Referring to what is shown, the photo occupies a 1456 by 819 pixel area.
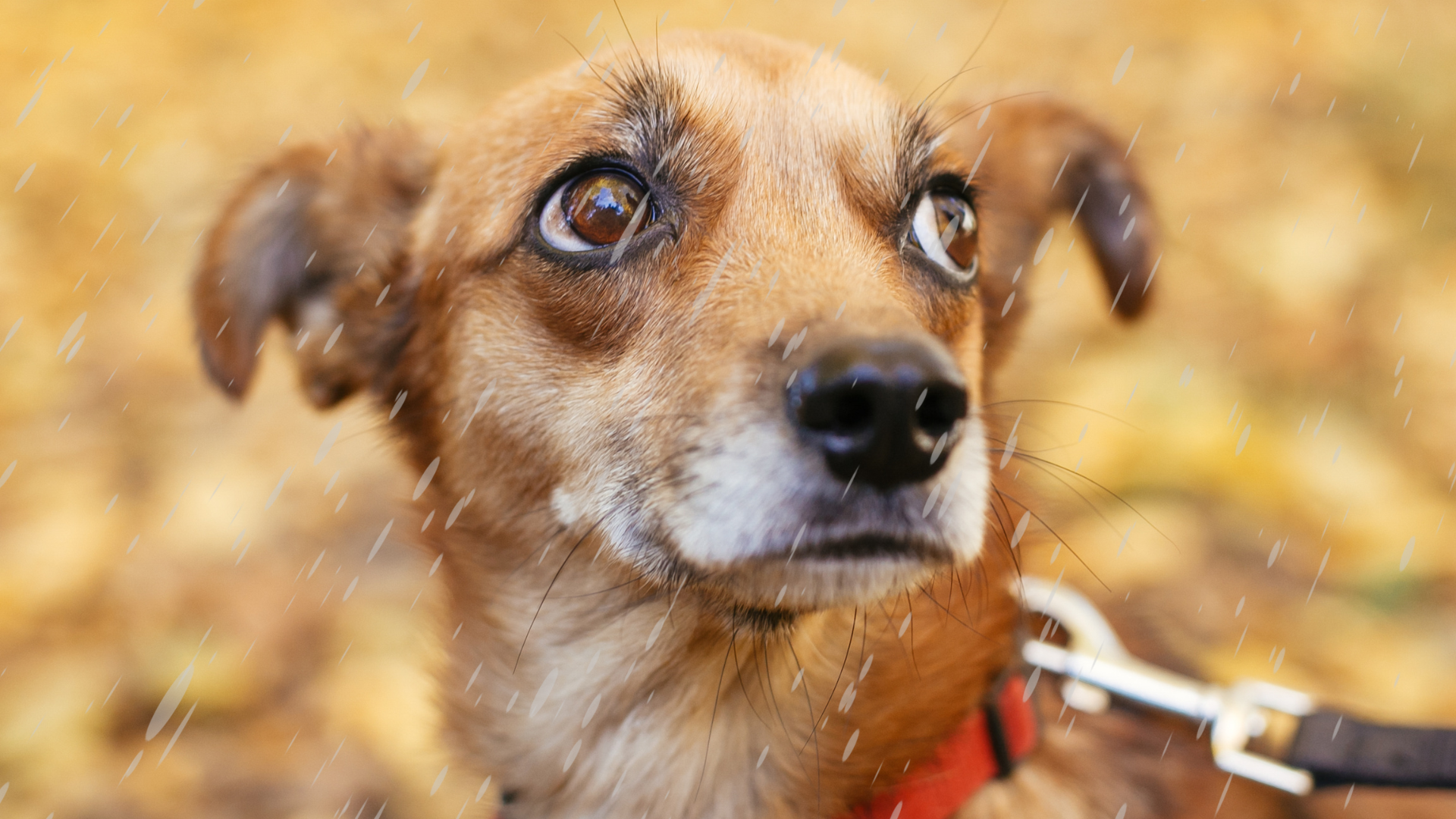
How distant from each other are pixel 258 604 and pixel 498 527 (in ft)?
6.84

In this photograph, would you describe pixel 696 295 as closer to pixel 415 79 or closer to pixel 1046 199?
pixel 1046 199

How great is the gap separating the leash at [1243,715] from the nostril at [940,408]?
89 centimetres

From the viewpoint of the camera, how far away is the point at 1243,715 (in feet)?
6.89

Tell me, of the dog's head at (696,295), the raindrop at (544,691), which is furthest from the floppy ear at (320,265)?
the raindrop at (544,691)

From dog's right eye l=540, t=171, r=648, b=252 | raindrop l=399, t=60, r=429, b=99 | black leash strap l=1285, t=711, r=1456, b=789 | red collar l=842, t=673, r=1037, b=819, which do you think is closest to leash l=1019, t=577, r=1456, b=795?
black leash strap l=1285, t=711, r=1456, b=789

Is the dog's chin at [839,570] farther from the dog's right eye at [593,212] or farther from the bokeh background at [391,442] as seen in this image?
the dog's right eye at [593,212]

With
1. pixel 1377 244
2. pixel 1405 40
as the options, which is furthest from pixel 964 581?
pixel 1405 40

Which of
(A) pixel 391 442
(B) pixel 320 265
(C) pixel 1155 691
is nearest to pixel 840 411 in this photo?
(C) pixel 1155 691

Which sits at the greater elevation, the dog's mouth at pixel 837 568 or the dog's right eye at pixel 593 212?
the dog's right eye at pixel 593 212

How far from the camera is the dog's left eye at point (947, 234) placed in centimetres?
219

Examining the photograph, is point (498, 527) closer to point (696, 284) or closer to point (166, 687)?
point (696, 284)

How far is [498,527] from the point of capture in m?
2.21

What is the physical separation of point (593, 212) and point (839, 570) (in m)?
0.95

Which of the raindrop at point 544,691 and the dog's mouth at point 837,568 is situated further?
the raindrop at point 544,691
